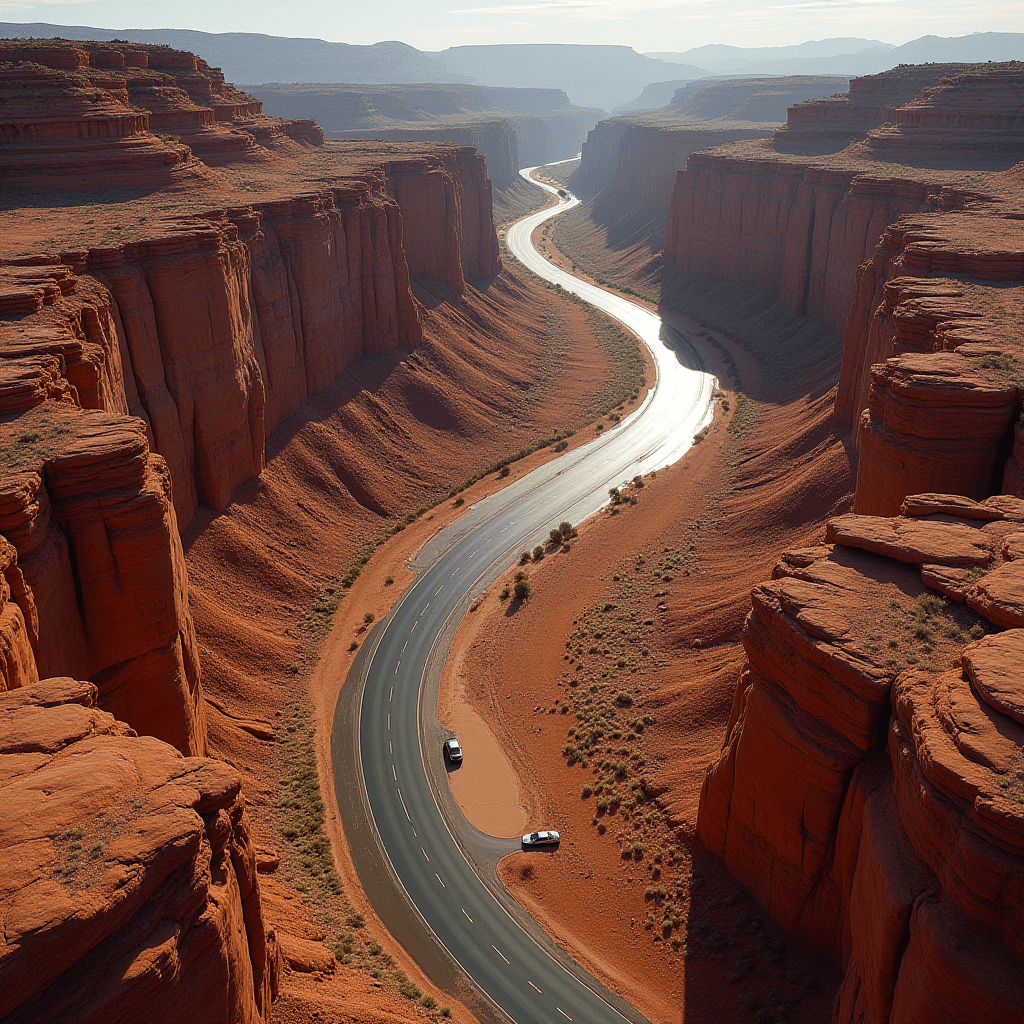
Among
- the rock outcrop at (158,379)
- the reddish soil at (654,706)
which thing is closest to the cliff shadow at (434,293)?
the rock outcrop at (158,379)

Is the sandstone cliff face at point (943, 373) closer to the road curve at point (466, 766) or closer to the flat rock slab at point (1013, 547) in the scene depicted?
the flat rock slab at point (1013, 547)

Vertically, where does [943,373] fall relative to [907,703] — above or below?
above

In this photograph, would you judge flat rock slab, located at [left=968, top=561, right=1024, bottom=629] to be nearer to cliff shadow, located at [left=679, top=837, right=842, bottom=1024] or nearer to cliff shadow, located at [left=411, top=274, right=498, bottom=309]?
cliff shadow, located at [left=679, top=837, right=842, bottom=1024]

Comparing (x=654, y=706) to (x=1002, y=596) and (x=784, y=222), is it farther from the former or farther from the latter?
(x=784, y=222)

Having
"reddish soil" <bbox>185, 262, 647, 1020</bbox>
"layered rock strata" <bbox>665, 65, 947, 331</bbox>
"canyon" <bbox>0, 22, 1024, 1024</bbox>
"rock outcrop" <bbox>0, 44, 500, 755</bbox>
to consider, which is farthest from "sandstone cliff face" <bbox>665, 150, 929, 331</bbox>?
"rock outcrop" <bbox>0, 44, 500, 755</bbox>

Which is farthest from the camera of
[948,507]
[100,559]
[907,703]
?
[948,507]

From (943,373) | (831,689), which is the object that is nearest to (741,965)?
(831,689)

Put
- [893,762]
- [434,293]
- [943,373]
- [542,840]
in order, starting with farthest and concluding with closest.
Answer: [434,293], [542,840], [943,373], [893,762]
